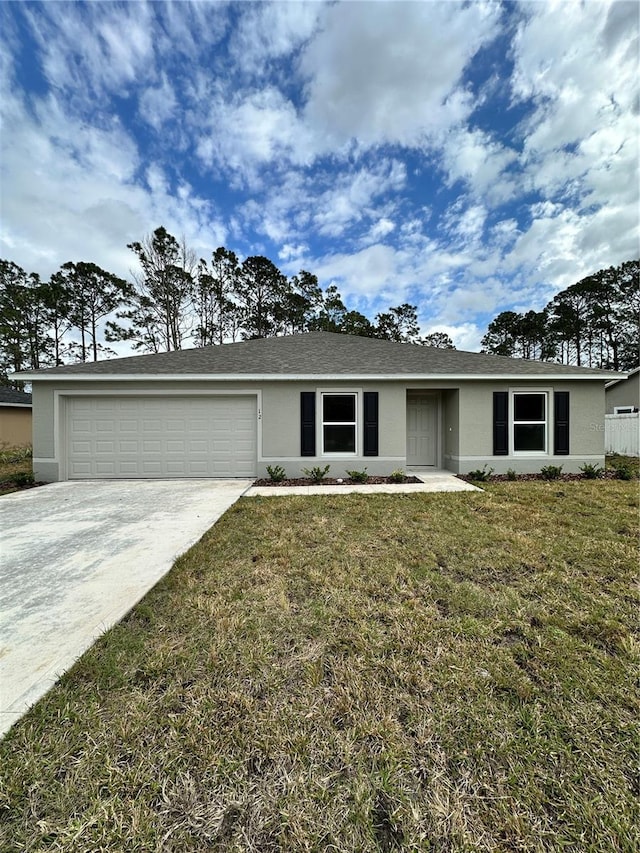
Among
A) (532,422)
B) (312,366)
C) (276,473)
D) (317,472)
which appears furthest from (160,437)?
(532,422)

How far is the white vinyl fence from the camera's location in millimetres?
11352

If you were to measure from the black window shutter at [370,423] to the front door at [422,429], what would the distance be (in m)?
1.42

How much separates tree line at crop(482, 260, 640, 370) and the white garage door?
87.4 feet

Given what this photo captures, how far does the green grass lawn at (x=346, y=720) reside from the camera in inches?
49.6

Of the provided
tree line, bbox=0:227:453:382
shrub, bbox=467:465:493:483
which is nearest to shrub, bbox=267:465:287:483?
shrub, bbox=467:465:493:483

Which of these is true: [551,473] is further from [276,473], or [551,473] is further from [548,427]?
[276,473]

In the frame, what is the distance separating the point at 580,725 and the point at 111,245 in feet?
70.7

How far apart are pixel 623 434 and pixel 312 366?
11.4m

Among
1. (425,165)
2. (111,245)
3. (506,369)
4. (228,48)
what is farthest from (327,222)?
A: (111,245)

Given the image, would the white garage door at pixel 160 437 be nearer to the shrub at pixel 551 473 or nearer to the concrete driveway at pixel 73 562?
the concrete driveway at pixel 73 562

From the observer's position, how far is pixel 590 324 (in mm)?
24125

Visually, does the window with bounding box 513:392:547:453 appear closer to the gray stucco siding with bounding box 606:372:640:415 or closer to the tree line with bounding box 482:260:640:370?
the gray stucco siding with bounding box 606:372:640:415

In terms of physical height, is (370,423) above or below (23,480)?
above

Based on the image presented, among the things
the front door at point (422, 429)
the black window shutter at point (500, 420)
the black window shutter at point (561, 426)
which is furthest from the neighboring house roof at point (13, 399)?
the black window shutter at point (561, 426)
